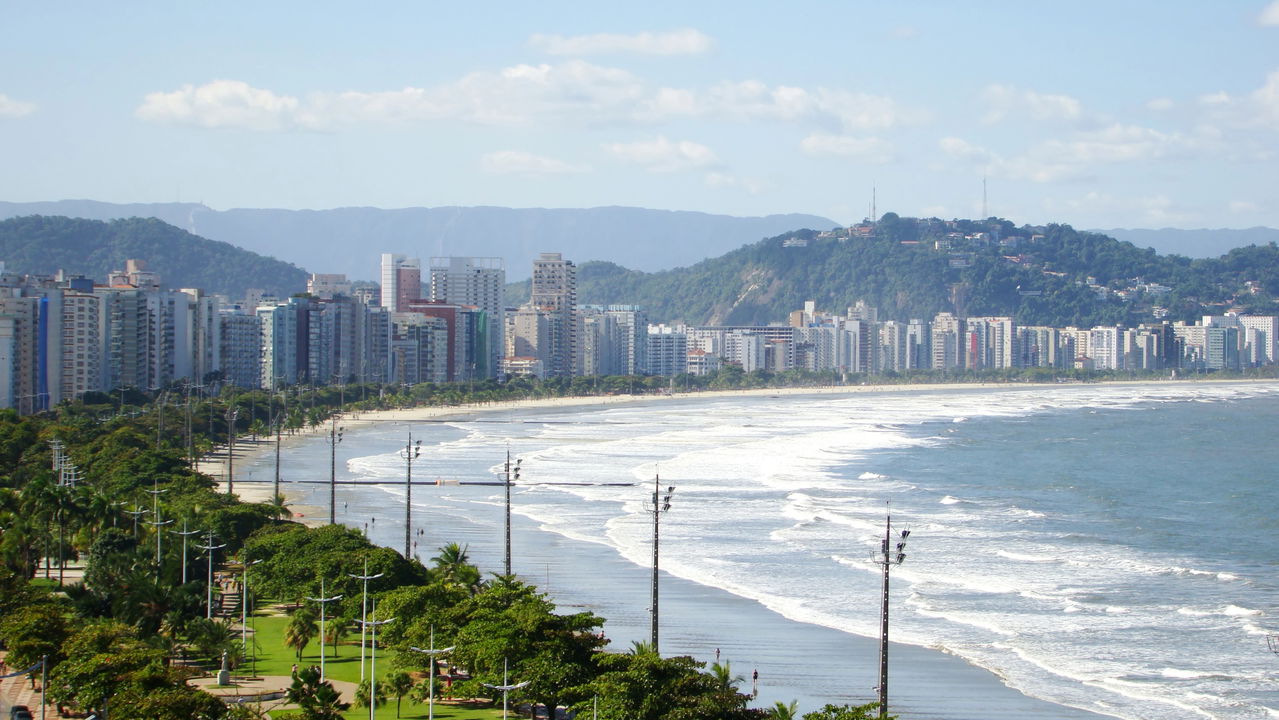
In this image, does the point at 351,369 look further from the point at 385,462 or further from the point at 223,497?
the point at 223,497

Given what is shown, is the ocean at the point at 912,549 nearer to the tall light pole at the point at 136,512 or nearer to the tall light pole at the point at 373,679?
the tall light pole at the point at 373,679

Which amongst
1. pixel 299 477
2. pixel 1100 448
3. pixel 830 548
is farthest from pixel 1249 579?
pixel 1100 448

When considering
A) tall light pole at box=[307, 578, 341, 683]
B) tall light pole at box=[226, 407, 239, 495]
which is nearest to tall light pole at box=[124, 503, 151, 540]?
tall light pole at box=[226, 407, 239, 495]

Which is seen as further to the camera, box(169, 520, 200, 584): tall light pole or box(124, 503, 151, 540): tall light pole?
box(124, 503, 151, 540): tall light pole

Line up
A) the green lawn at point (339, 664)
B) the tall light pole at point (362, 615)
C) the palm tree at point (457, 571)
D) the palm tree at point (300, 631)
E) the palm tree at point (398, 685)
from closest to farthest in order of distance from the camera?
the green lawn at point (339, 664), the palm tree at point (398, 685), the tall light pole at point (362, 615), the palm tree at point (300, 631), the palm tree at point (457, 571)

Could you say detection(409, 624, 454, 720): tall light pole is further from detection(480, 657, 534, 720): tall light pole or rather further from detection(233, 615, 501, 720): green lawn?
detection(480, 657, 534, 720): tall light pole

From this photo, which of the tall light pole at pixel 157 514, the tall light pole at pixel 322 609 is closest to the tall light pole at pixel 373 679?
the tall light pole at pixel 322 609
